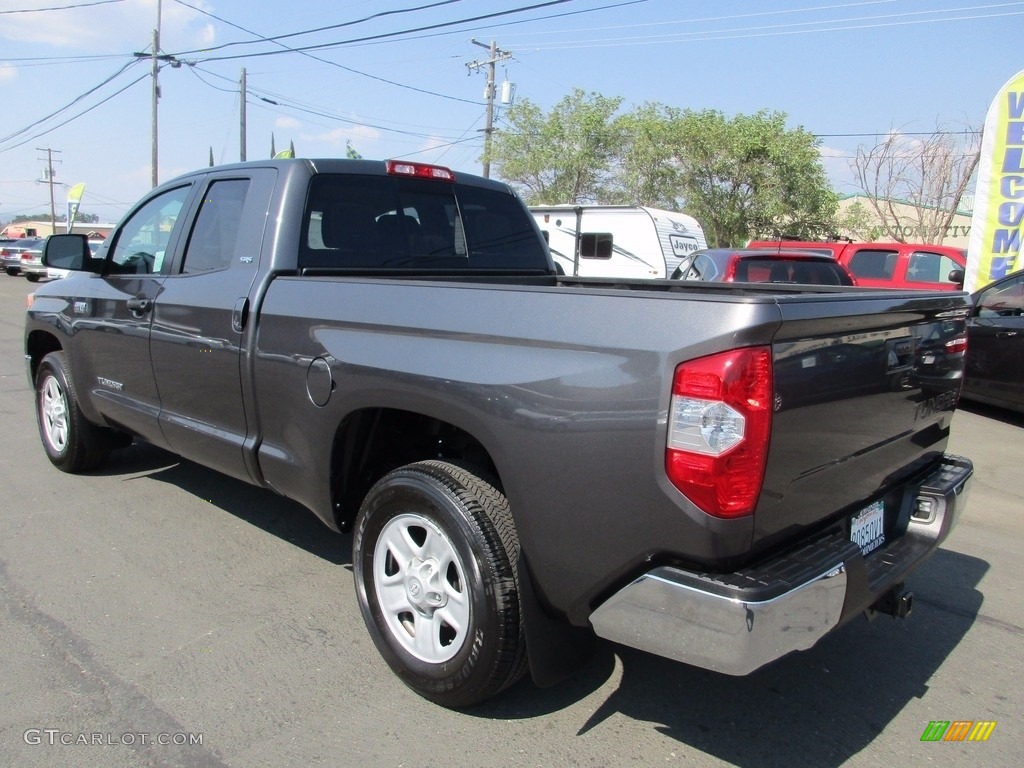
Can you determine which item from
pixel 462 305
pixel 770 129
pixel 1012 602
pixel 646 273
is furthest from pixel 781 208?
pixel 462 305

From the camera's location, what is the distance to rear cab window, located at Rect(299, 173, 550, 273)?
12.7 ft

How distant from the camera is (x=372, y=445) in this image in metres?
3.38

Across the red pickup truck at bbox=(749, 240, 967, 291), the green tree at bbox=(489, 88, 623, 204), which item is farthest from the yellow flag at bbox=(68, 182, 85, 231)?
the red pickup truck at bbox=(749, 240, 967, 291)

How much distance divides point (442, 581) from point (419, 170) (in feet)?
7.56

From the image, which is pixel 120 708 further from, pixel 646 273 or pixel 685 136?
pixel 685 136

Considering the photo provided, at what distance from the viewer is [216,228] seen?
414 centimetres

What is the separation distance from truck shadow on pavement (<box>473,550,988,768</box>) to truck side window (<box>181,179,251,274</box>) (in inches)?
98.0

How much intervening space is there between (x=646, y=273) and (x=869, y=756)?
13559mm

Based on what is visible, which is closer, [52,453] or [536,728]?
[536,728]

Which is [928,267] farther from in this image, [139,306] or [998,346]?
[139,306]

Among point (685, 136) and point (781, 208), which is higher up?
point (685, 136)

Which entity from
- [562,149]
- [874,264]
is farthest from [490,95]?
[874,264]

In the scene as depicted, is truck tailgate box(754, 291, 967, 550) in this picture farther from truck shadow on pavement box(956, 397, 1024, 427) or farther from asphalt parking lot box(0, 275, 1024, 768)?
truck shadow on pavement box(956, 397, 1024, 427)

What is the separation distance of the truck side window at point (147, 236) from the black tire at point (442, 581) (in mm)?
2341
